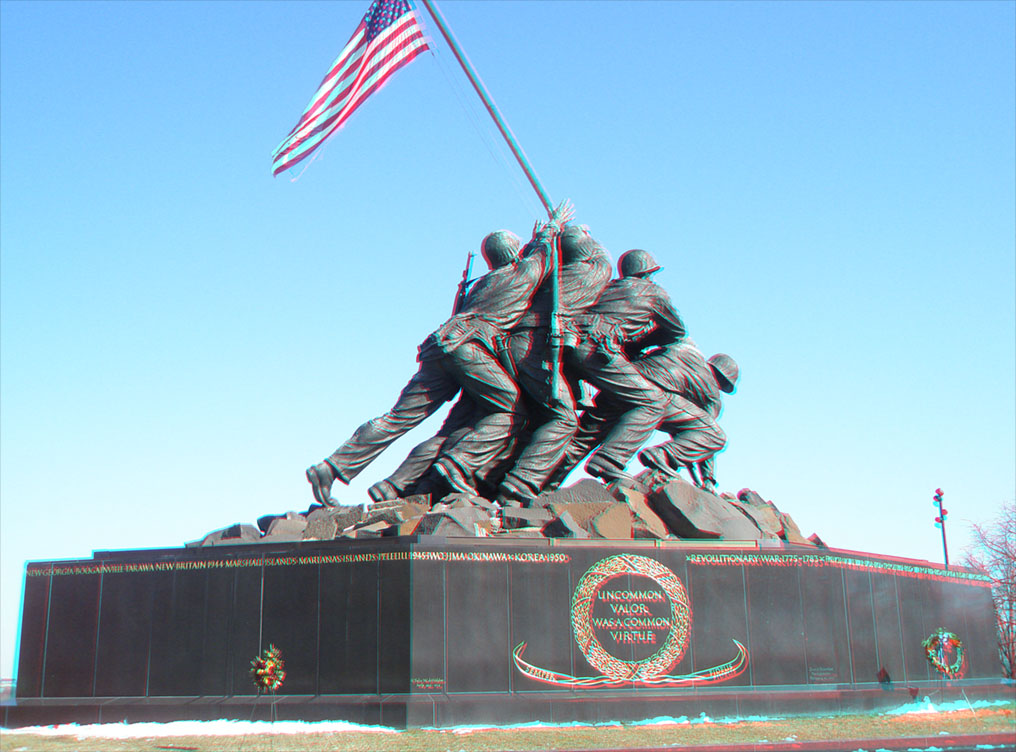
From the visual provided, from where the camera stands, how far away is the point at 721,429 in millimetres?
15289

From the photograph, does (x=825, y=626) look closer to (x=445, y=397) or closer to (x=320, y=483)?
(x=445, y=397)

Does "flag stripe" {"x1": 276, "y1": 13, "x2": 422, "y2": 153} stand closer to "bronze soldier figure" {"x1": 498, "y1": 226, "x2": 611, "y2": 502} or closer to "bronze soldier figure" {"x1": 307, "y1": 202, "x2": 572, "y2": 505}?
"bronze soldier figure" {"x1": 307, "y1": 202, "x2": 572, "y2": 505}

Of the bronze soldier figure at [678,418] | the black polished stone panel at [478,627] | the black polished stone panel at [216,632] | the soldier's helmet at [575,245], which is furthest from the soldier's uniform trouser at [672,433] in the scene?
the black polished stone panel at [216,632]

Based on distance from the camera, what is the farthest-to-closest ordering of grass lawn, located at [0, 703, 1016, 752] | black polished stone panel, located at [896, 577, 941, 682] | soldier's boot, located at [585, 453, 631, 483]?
soldier's boot, located at [585, 453, 631, 483], black polished stone panel, located at [896, 577, 941, 682], grass lawn, located at [0, 703, 1016, 752]

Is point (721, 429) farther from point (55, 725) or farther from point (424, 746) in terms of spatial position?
point (55, 725)

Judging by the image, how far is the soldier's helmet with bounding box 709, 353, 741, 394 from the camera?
618 inches

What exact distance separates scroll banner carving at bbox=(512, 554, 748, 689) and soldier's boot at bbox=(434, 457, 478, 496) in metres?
2.88

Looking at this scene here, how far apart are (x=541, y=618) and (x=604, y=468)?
10.8ft

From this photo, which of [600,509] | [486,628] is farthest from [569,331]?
[486,628]

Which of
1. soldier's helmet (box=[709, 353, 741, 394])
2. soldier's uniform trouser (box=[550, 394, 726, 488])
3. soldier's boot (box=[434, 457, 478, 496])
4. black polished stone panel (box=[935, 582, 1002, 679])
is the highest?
soldier's helmet (box=[709, 353, 741, 394])

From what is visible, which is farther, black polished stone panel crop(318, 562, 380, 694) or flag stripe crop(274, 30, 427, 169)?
flag stripe crop(274, 30, 427, 169)

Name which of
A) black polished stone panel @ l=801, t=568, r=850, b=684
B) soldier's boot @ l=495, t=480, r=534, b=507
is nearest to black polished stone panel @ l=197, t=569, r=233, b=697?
soldier's boot @ l=495, t=480, r=534, b=507

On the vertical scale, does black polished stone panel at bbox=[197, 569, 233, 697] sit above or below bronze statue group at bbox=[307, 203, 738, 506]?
below

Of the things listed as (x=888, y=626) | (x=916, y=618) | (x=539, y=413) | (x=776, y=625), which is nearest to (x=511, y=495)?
(x=539, y=413)
